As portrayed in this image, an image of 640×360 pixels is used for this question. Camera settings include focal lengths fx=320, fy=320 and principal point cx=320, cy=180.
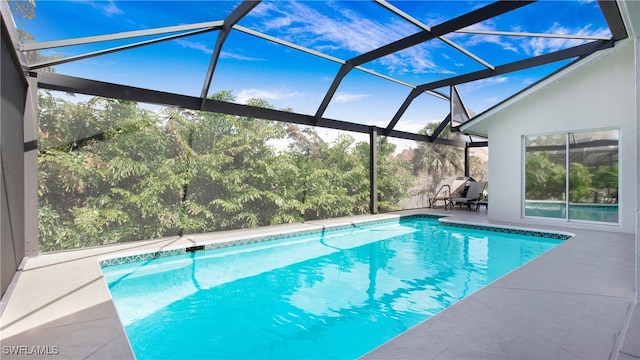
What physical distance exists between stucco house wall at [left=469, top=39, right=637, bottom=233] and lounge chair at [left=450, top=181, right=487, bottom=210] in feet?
8.70

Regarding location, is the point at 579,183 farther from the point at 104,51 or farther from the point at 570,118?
the point at 104,51

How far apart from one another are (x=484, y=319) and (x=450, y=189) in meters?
11.3

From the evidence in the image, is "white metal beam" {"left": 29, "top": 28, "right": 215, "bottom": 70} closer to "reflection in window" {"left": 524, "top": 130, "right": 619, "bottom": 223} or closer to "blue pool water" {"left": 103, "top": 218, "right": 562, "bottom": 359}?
"blue pool water" {"left": 103, "top": 218, "right": 562, "bottom": 359}

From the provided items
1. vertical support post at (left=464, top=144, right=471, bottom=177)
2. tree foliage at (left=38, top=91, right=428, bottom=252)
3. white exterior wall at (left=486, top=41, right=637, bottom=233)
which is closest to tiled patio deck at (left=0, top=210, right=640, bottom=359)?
tree foliage at (left=38, top=91, right=428, bottom=252)

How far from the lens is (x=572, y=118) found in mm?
8242

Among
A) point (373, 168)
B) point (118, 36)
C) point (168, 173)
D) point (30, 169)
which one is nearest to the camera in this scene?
point (118, 36)

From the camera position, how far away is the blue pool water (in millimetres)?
3414

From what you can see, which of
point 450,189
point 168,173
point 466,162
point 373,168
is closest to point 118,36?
point 168,173

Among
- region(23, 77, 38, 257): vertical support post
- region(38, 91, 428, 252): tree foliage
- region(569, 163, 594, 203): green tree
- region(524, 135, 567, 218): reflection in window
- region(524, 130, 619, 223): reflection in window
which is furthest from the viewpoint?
region(524, 135, 567, 218): reflection in window

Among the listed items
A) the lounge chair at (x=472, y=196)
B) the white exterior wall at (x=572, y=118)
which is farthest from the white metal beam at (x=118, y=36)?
the lounge chair at (x=472, y=196)

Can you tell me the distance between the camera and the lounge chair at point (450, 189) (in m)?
13.5

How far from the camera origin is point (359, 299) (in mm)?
4523

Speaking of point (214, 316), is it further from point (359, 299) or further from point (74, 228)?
point (74, 228)

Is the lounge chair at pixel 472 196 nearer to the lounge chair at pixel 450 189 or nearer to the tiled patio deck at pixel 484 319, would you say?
the lounge chair at pixel 450 189
